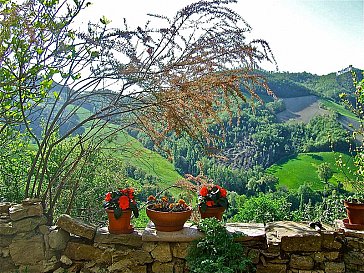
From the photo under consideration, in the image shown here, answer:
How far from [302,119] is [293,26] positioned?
32.3 ft

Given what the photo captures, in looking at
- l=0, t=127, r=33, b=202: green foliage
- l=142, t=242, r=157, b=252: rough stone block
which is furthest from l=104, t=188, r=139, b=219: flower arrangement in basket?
l=0, t=127, r=33, b=202: green foliage

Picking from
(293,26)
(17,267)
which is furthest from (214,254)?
(293,26)

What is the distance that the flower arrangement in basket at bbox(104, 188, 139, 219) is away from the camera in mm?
3029

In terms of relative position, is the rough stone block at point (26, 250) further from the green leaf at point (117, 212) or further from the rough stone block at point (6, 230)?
the green leaf at point (117, 212)

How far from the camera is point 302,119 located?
14.2 meters

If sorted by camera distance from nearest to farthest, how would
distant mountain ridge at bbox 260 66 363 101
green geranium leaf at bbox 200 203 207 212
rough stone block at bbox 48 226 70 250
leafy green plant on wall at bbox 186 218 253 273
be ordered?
leafy green plant on wall at bbox 186 218 253 273 → rough stone block at bbox 48 226 70 250 → green geranium leaf at bbox 200 203 207 212 → distant mountain ridge at bbox 260 66 363 101

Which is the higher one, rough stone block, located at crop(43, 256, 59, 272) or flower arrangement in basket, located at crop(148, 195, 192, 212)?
flower arrangement in basket, located at crop(148, 195, 192, 212)

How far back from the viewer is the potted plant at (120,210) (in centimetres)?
304

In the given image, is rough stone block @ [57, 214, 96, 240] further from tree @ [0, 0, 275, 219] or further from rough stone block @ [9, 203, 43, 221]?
tree @ [0, 0, 275, 219]

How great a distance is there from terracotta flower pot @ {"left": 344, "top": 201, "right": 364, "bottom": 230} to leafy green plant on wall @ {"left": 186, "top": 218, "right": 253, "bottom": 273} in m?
0.93

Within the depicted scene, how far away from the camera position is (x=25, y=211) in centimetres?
300

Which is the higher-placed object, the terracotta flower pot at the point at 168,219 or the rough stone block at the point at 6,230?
the terracotta flower pot at the point at 168,219

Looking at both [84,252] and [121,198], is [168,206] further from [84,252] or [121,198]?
[84,252]

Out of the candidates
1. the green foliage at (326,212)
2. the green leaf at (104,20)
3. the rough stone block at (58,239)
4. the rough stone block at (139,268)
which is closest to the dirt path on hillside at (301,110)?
the green foliage at (326,212)
